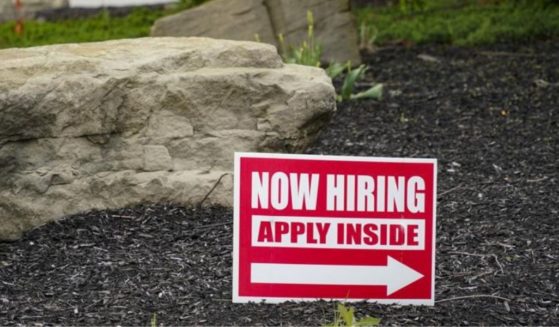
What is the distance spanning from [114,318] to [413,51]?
260 inches

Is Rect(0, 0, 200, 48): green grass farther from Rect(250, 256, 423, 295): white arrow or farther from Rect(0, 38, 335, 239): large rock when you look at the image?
Rect(250, 256, 423, 295): white arrow

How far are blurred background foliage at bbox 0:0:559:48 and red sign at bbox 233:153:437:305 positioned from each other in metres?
6.29

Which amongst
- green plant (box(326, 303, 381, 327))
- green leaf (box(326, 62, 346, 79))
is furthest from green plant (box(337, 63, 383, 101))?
green plant (box(326, 303, 381, 327))

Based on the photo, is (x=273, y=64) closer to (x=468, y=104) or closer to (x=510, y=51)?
(x=468, y=104)

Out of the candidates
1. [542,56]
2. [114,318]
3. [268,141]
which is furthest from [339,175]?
[542,56]

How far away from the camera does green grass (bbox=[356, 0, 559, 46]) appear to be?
10297 mm

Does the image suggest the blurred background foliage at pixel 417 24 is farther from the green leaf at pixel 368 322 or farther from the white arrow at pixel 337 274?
the green leaf at pixel 368 322

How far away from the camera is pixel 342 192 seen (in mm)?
3861

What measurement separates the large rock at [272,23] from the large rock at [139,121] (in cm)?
355

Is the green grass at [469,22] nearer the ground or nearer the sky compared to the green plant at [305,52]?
nearer the ground

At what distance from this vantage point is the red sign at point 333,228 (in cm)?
383

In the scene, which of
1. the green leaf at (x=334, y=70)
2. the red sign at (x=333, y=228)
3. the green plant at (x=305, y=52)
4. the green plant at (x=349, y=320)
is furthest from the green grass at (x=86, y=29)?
the green plant at (x=349, y=320)

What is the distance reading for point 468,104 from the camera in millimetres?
7789

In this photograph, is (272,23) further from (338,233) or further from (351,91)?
(338,233)
